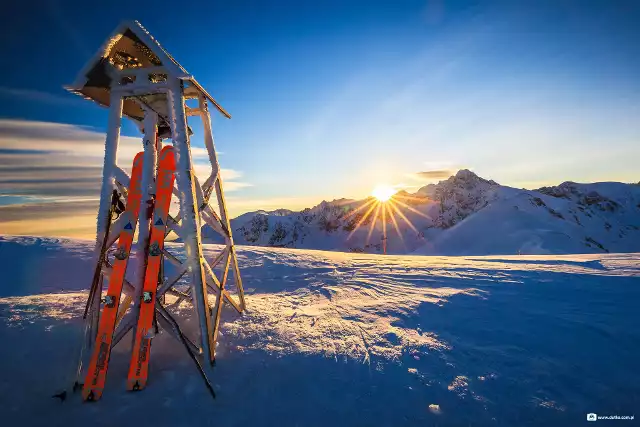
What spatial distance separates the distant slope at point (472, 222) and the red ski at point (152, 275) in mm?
3025

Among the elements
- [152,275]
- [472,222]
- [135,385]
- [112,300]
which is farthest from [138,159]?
[472,222]

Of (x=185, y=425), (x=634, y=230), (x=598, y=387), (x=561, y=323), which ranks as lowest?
(x=185, y=425)

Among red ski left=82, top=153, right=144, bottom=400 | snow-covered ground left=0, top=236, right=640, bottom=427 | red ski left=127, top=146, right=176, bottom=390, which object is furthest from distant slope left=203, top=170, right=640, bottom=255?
snow-covered ground left=0, top=236, right=640, bottom=427

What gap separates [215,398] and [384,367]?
227cm

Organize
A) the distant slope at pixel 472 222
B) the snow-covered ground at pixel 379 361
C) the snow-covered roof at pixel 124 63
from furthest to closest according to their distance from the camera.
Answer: the distant slope at pixel 472 222 < the snow-covered roof at pixel 124 63 < the snow-covered ground at pixel 379 361

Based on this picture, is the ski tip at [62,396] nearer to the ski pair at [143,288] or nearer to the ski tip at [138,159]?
the ski pair at [143,288]

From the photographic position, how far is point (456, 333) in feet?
16.2

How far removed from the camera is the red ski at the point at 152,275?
11.9ft

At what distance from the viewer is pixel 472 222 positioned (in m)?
43.4

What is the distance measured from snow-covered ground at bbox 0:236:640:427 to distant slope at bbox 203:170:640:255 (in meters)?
3.43

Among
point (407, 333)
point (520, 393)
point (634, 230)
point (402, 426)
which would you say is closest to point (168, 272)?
point (407, 333)

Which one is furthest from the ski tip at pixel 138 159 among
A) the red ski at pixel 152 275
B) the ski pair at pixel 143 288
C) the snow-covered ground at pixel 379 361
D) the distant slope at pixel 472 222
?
the distant slope at pixel 472 222

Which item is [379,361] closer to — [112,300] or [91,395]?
[91,395]

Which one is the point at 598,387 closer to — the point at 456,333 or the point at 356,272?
the point at 456,333
